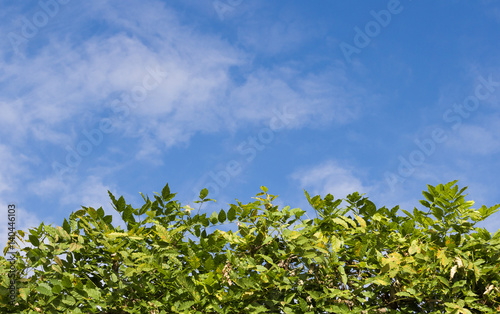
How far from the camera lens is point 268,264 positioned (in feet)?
18.1

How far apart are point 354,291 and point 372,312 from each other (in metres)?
0.30

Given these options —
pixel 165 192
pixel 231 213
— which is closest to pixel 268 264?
pixel 231 213

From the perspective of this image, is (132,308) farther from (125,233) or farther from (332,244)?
(332,244)

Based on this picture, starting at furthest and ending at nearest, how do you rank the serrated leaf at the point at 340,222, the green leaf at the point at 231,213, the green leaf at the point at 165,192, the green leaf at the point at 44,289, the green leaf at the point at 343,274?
1. the green leaf at the point at 165,192
2. the green leaf at the point at 231,213
3. the serrated leaf at the point at 340,222
4. the green leaf at the point at 44,289
5. the green leaf at the point at 343,274

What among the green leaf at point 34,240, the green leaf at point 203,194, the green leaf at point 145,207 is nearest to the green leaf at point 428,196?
the green leaf at point 203,194

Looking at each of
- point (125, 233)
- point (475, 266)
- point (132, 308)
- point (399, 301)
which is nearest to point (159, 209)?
point (125, 233)

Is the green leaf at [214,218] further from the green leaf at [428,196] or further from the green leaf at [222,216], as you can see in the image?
the green leaf at [428,196]

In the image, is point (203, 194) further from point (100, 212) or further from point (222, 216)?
point (100, 212)

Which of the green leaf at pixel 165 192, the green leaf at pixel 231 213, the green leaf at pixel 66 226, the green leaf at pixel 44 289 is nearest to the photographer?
the green leaf at pixel 44 289

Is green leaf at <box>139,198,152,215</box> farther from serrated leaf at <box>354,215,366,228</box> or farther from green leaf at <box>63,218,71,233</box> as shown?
serrated leaf at <box>354,215,366,228</box>

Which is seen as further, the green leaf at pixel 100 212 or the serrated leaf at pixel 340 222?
the green leaf at pixel 100 212

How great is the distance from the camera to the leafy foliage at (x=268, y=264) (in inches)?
205

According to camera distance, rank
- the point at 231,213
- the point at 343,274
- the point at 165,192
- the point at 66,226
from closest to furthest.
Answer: the point at 343,274
the point at 66,226
the point at 231,213
the point at 165,192

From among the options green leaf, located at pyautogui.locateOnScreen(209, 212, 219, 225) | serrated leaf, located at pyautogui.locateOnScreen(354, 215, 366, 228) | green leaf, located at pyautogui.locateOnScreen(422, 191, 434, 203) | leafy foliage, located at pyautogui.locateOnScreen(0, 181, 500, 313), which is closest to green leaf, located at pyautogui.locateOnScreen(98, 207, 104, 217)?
leafy foliage, located at pyautogui.locateOnScreen(0, 181, 500, 313)
